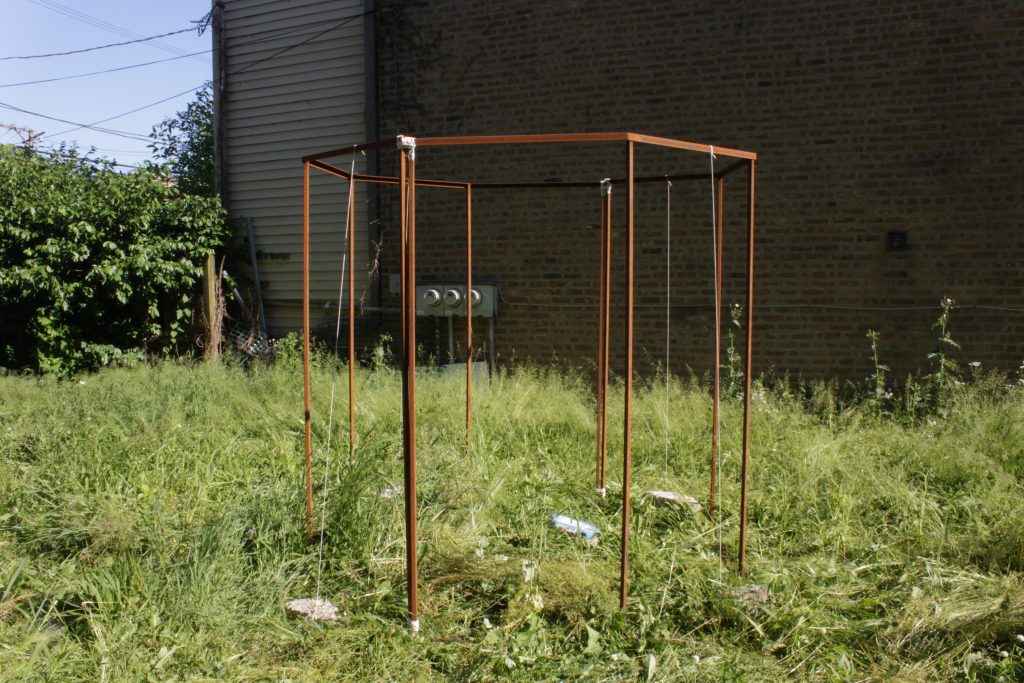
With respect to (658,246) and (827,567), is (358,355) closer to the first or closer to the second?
(658,246)

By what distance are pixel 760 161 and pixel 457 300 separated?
3030mm

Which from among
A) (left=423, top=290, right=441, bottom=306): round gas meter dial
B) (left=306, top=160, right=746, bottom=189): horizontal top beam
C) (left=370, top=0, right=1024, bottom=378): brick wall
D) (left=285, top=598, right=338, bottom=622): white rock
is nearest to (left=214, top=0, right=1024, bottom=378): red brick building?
(left=370, top=0, right=1024, bottom=378): brick wall

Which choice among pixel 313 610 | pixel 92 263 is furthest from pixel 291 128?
pixel 313 610

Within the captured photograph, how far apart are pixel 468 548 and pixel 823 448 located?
232 centimetres

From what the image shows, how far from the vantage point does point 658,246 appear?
23.3ft

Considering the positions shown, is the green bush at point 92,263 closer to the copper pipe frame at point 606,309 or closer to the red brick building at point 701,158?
the red brick building at point 701,158

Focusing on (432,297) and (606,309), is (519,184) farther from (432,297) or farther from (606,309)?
(432,297)

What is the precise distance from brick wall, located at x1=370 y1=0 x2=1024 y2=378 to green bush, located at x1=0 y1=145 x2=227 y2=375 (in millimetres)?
2824

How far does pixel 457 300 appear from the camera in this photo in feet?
→ 24.7

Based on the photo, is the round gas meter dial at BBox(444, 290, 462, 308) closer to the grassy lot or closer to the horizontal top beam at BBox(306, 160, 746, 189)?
the horizontal top beam at BBox(306, 160, 746, 189)

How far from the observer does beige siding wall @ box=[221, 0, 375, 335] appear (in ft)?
27.9

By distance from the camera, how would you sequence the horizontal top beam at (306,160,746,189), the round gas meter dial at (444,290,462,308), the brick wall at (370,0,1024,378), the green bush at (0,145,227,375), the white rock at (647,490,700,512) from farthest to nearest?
the green bush at (0,145,227,375), the round gas meter dial at (444,290,462,308), the brick wall at (370,0,1024,378), the white rock at (647,490,700,512), the horizontal top beam at (306,160,746,189)

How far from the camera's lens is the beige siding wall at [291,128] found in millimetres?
8500

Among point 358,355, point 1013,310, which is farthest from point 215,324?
point 1013,310
